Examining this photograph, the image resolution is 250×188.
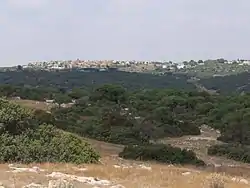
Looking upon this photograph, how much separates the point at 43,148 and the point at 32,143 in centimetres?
45

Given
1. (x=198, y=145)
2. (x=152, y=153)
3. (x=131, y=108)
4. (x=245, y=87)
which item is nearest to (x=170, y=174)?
(x=152, y=153)

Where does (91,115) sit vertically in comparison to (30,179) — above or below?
below

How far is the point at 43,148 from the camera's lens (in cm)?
1501

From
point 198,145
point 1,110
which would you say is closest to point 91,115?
point 198,145

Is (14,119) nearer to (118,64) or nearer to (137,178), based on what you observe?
(137,178)

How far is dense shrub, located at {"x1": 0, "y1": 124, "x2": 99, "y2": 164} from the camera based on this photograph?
14.6 m

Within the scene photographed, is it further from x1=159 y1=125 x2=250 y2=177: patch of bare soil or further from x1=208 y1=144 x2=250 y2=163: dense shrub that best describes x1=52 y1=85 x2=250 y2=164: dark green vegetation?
x1=159 y1=125 x2=250 y2=177: patch of bare soil

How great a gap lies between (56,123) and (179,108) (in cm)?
2285

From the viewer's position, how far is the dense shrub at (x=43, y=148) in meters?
14.6

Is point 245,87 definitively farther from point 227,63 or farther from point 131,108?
point 227,63

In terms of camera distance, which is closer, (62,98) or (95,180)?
(95,180)

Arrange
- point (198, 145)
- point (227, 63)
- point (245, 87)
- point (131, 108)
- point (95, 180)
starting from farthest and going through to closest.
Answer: point (227, 63), point (245, 87), point (131, 108), point (198, 145), point (95, 180)

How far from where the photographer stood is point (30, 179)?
1009 cm

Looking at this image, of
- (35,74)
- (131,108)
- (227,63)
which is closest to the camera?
(131,108)
